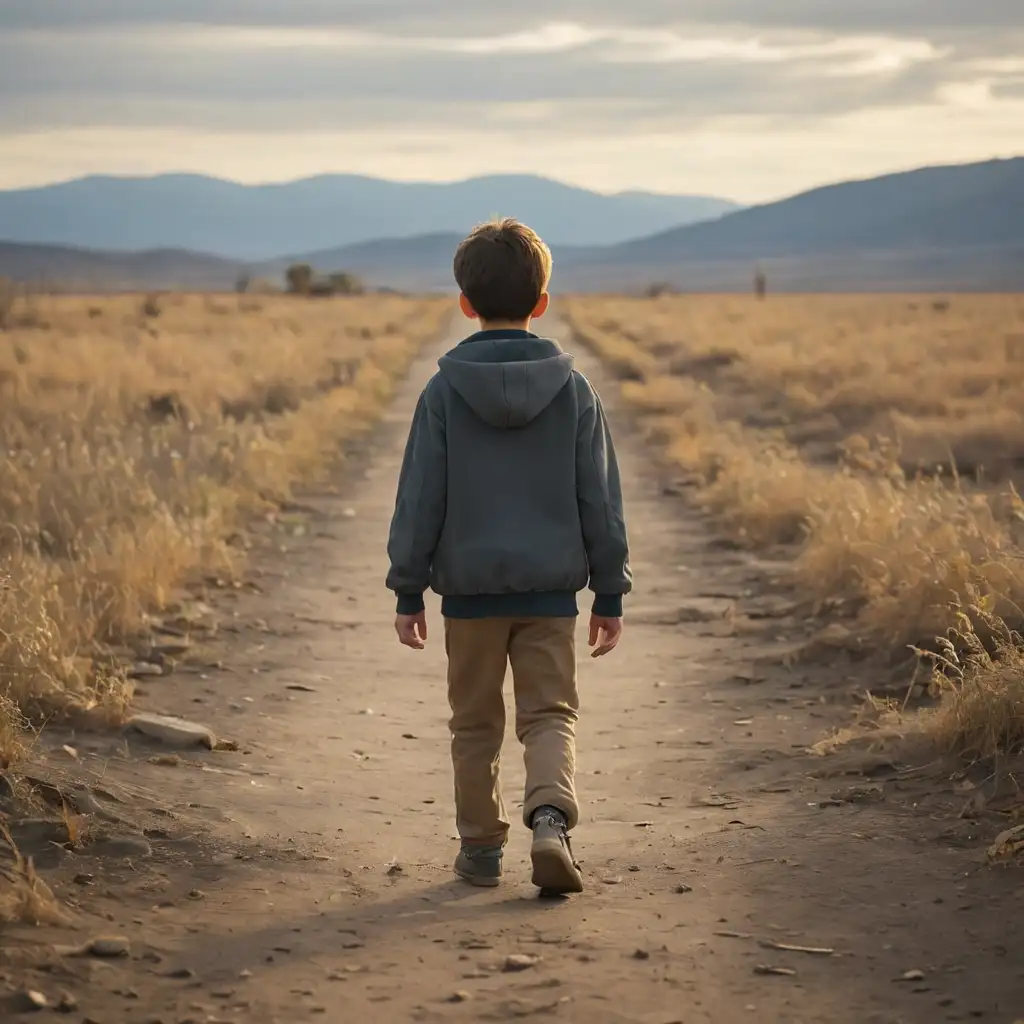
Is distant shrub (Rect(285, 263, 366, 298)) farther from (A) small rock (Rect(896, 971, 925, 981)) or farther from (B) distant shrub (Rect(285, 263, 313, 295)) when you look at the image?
(A) small rock (Rect(896, 971, 925, 981))

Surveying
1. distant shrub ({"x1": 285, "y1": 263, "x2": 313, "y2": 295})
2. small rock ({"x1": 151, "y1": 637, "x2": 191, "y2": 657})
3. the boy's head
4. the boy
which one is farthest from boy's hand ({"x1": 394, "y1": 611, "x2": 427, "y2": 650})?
distant shrub ({"x1": 285, "y1": 263, "x2": 313, "y2": 295})

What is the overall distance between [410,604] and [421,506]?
29 centimetres

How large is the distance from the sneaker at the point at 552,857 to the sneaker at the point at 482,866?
0.56ft

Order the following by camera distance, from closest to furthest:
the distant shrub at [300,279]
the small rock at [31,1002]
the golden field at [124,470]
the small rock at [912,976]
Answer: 1. the small rock at [31,1002]
2. the small rock at [912,976]
3. the golden field at [124,470]
4. the distant shrub at [300,279]

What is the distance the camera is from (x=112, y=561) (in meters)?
8.09

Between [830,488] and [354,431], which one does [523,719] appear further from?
[354,431]

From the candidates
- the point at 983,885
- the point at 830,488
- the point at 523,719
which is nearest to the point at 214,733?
the point at 523,719

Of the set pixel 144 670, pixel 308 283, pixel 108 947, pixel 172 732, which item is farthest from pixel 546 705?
pixel 308 283

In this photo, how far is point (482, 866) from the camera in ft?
14.0

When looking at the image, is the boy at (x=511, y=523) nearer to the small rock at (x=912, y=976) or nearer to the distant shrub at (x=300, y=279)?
the small rock at (x=912, y=976)

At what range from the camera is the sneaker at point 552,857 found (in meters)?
4.00

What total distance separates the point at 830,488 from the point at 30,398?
985 cm

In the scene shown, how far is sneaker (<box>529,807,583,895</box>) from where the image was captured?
3996 mm

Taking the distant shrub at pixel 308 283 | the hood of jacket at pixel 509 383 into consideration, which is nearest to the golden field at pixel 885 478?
the hood of jacket at pixel 509 383
